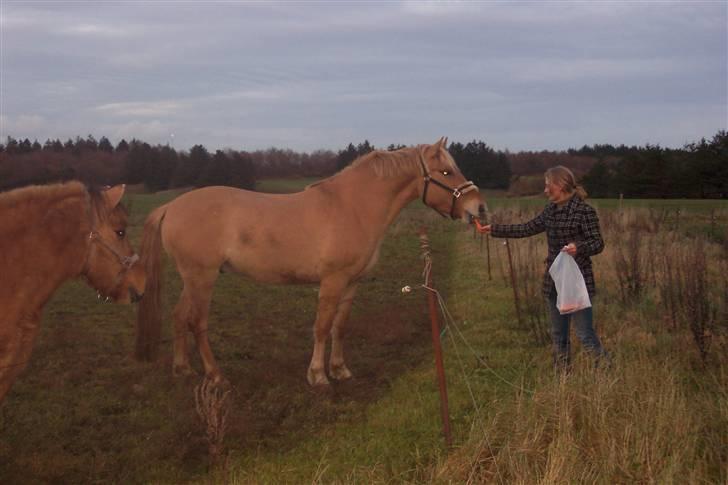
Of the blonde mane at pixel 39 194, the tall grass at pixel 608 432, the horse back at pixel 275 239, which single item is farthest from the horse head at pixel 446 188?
the blonde mane at pixel 39 194

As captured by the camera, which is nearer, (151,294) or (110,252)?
(110,252)

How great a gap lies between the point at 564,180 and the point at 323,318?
270cm

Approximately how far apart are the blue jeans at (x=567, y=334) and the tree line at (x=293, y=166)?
113 inches

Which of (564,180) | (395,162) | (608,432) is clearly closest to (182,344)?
(395,162)

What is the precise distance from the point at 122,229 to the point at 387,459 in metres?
2.42

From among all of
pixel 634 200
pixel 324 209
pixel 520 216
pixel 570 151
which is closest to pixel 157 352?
pixel 324 209

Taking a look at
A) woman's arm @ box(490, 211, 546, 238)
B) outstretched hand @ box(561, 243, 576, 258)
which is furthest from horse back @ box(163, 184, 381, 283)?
outstretched hand @ box(561, 243, 576, 258)

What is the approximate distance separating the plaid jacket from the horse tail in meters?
3.86

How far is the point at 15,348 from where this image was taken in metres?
3.61

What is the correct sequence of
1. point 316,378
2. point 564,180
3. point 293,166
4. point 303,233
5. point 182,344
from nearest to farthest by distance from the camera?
point 564,180
point 316,378
point 303,233
point 182,344
point 293,166

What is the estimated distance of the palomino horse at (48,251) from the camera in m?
3.64

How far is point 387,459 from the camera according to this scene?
166 inches

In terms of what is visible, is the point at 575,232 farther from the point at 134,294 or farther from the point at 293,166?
the point at 293,166

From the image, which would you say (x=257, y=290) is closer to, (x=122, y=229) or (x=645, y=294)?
(x=645, y=294)
